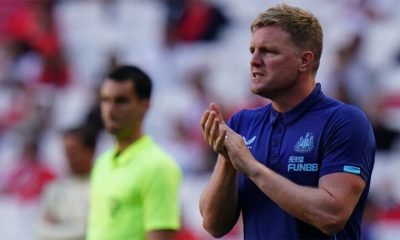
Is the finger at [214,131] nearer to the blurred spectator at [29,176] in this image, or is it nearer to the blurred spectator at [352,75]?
the blurred spectator at [352,75]

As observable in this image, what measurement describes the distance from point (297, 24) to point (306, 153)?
496 mm

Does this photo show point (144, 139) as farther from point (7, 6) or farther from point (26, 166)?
point (7, 6)

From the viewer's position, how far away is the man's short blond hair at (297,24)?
3.79 meters

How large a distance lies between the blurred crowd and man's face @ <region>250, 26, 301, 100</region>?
15.2 feet

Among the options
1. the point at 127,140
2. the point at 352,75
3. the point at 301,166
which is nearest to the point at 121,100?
the point at 127,140

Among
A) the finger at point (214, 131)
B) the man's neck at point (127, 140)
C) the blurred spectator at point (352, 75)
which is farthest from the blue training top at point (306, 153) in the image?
the blurred spectator at point (352, 75)

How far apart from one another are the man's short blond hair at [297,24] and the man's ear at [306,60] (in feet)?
0.06

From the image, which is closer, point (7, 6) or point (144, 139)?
point (144, 139)

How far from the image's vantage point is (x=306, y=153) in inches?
144

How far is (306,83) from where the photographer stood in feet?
12.6

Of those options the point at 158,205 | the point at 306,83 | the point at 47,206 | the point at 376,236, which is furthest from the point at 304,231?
the point at 376,236

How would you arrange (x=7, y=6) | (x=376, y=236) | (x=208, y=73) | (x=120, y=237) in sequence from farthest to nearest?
1. (x=7, y=6)
2. (x=208, y=73)
3. (x=376, y=236)
4. (x=120, y=237)

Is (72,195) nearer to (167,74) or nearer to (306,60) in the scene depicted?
(167,74)

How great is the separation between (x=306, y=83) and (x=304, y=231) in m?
0.58
